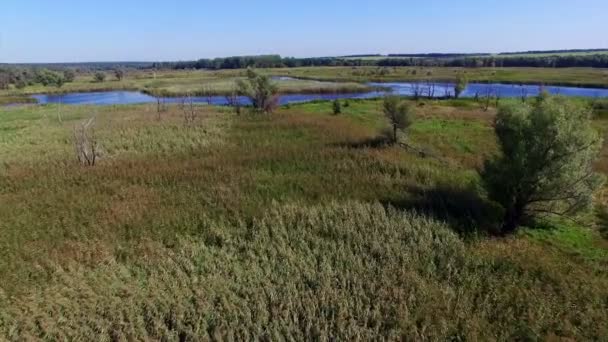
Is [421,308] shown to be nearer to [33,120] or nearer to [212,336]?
[212,336]

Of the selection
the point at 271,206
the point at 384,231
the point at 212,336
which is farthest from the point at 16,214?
the point at 384,231

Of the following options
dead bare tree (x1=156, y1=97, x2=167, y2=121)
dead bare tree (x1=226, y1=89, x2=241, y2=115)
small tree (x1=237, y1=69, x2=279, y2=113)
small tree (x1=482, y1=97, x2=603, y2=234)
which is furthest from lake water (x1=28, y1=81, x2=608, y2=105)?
small tree (x1=482, y1=97, x2=603, y2=234)

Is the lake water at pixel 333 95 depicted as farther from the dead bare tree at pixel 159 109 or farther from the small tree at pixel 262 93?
the small tree at pixel 262 93

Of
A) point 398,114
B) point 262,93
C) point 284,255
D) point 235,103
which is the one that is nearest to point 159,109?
point 262,93

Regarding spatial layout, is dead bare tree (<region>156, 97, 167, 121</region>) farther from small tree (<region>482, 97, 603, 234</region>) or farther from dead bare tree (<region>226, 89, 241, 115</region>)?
small tree (<region>482, 97, 603, 234</region>)

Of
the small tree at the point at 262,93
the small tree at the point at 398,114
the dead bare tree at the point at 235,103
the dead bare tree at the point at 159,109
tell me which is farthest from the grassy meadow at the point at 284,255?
the small tree at the point at 262,93

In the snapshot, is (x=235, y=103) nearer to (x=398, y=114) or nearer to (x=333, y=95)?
(x=333, y=95)
